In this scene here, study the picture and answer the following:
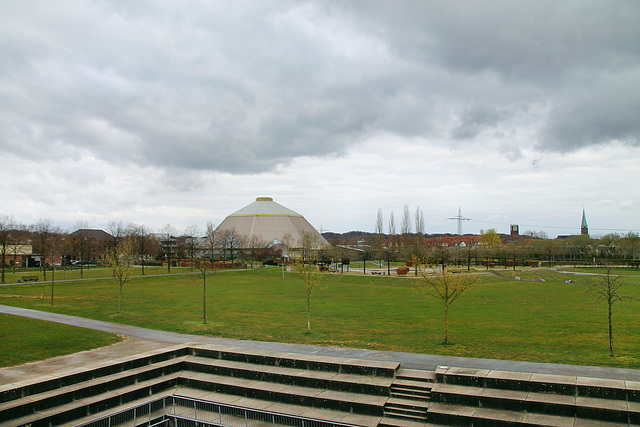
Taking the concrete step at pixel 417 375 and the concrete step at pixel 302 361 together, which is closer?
the concrete step at pixel 417 375

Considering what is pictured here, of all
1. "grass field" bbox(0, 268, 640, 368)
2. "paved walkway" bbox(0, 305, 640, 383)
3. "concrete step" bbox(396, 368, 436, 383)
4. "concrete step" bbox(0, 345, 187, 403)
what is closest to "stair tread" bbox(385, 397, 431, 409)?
"concrete step" bbox(396, 368, 436, 383)

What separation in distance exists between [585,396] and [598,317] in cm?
1478

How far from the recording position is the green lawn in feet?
47.9

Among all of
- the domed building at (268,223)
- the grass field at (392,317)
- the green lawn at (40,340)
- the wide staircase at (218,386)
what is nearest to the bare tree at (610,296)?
the grass field at (392,317)

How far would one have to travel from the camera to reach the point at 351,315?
994 inches

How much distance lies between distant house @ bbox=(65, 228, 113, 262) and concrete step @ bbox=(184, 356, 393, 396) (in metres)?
58.3

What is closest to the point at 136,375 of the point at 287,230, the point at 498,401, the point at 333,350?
the point at 333,350

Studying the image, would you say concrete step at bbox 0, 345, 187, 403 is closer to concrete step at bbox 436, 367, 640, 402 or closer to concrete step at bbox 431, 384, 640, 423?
concrete step at bbox 431, 384, 640, 423

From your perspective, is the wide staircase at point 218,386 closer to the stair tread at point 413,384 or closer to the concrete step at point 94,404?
the concrete step at point 94,404

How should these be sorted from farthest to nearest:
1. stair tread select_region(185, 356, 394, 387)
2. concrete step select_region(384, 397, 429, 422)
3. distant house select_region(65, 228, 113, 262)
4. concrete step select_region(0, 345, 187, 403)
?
distant house select_region(65, 228, 113, 262) < stair tread select_region(185, 356, 394, 387) < concrete step select_region(384, 397, 429, 422) < concrete step select_region(0, 345, 187, 403)

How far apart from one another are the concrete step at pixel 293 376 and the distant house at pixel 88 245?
58.3 metres

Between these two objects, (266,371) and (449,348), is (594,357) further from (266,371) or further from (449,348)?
(266,371)

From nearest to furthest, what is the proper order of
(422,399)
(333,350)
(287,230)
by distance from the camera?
(422,399) → (333,350) → (287,230)

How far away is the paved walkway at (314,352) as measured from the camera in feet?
41.2
